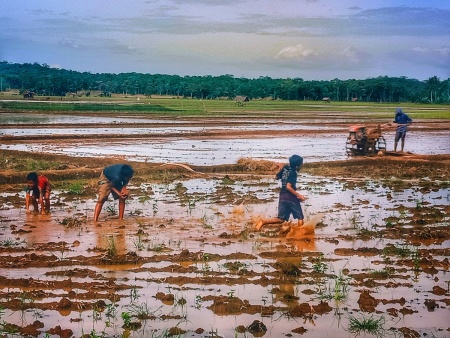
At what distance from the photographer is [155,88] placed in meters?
Result: 108

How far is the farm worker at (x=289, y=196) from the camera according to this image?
9.69 m

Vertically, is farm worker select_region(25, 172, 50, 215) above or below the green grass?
below

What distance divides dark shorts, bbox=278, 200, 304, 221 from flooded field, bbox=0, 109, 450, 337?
28 centimetres

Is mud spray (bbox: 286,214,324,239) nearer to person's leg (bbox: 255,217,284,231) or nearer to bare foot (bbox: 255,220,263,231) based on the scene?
person's leg (bbox: 255,217,284,231)

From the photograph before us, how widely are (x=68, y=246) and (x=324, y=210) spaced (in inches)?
200

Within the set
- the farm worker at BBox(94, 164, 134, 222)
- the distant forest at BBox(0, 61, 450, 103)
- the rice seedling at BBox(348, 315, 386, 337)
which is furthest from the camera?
the distant forest at BBox(0, 61, 450, 103)

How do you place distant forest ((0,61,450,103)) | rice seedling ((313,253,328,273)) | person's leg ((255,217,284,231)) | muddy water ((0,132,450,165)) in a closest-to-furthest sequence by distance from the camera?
rice seedling ((313,253,328,273)) → person's leg ((255,217,284,231)) → muddy water ((0,132,450,165)) → distant forest ((0,61,450,103))

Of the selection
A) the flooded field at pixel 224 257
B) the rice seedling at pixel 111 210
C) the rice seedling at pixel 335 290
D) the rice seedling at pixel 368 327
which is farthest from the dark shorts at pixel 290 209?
the rice seedling at pixel 368 327

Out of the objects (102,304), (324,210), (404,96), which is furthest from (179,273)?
(404,96)

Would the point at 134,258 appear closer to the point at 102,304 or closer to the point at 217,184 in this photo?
the point at 102,304

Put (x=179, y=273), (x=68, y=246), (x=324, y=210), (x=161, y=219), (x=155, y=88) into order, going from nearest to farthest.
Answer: (x=179, y=273) → (x=68, y=246) → (x=161, y=219) → (x=324, y=210) → (x=155, y=88)

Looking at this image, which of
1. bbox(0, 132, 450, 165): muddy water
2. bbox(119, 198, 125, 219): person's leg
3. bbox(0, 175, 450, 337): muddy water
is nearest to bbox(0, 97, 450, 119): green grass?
bbox(0, 132, 450, 165): muddy water

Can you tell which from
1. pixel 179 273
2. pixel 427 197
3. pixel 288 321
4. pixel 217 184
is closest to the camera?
pixel 288 321

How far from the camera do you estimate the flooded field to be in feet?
20.2
